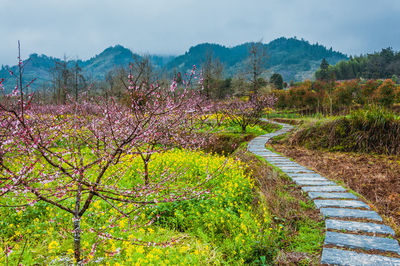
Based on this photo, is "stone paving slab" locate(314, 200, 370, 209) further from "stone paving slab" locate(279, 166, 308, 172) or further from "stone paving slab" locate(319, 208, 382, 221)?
"stone paving slab" locate(279, 166, 308, 172)

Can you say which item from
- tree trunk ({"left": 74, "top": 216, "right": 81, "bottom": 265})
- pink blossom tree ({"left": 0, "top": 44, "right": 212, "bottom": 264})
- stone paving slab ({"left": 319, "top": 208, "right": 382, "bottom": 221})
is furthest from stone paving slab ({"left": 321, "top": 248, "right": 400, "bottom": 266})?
tree trunk ({"left": 74, "top": 216, "right": 81, "bottom": 265})

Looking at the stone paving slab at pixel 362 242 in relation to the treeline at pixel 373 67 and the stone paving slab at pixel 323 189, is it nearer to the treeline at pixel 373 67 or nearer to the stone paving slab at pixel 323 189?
the stone paving slab at pixel 323 189

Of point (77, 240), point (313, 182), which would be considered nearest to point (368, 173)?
point (313, 182)

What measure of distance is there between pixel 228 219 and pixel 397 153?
210 inches

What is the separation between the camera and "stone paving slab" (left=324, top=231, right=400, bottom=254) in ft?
8.18

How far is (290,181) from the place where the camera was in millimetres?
4723

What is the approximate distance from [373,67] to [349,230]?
83488 mm

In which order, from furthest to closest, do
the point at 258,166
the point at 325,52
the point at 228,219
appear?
the point at 325,52, the point at 258,166, the point at 228,219

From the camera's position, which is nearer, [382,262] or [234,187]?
[382,262]

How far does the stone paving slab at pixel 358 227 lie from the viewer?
277cm

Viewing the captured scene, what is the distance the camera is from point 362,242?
2.58m

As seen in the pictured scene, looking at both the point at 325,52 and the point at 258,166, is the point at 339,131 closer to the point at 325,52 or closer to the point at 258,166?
the point at 258,166

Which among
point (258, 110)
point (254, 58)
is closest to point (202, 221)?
point (258, 110)

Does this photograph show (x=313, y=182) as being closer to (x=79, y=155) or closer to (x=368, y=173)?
(x=368, y=173)
